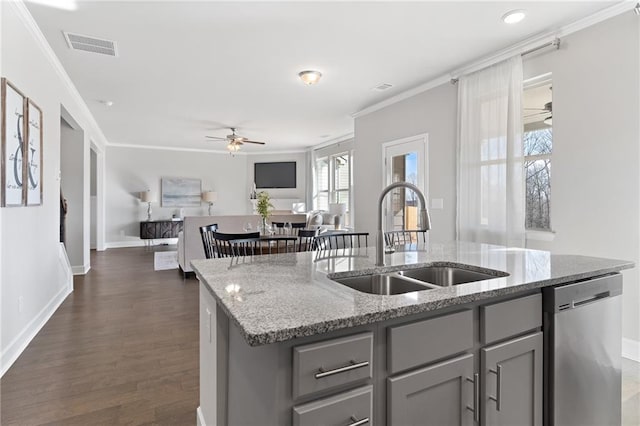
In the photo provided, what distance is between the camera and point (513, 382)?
1.36 meters

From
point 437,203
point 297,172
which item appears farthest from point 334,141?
point 437,203

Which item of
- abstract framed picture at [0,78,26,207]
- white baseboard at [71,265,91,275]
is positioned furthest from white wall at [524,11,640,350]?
white baseboard at [71,265,91,275]

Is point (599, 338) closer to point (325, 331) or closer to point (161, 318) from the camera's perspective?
point (325, 331)

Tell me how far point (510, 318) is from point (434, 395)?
0.45 m

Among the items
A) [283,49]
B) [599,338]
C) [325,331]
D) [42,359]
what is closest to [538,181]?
[599,338]

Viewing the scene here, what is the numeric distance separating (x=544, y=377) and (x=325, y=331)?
1.13m

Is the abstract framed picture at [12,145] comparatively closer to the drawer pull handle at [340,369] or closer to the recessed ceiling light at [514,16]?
the drawer pull handle at [340,369]

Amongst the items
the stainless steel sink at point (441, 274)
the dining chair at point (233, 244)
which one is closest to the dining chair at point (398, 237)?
the stainless steel sink at point (441, 274)

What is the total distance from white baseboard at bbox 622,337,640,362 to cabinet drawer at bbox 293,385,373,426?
277 cm

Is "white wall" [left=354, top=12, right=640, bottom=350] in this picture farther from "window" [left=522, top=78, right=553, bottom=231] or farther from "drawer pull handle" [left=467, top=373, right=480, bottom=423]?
"drawer pull handle" [left=467, top=373, right=480, bottom=423]

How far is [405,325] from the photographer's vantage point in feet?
3.58

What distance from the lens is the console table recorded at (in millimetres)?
8430

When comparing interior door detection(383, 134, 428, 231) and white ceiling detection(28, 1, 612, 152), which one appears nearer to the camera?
white ceiling detection(28, 1, 612, 152)

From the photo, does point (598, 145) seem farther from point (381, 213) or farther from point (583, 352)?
point (381, 213)
